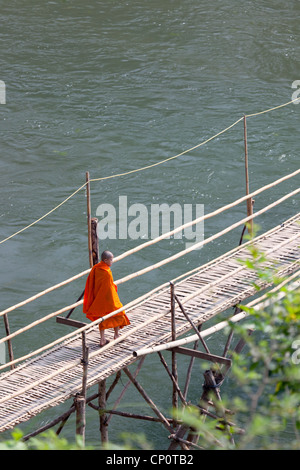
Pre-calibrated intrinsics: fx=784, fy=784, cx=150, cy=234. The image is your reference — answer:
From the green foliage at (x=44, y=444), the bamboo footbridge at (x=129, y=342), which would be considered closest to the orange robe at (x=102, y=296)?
the bamboo footbridge at (x=129, y=342)

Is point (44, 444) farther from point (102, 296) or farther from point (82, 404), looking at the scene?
point (102, 296)

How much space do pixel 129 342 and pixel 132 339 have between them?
52mm

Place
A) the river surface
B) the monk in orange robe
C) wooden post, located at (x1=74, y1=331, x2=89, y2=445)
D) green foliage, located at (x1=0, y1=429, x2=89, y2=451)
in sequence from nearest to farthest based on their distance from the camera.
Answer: green foliage, located at (x1=0, y1=429, x2=89, y2=451), wooden post, located at (x1=74, y1=331, x2=89, y2=445), the monk in orange robe, the river surface

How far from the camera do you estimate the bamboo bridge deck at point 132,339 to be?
6.39 meters

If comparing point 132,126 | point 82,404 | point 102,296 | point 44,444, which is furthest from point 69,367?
point 132,126

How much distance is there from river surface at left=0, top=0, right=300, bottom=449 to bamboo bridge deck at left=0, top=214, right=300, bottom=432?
6.66ft

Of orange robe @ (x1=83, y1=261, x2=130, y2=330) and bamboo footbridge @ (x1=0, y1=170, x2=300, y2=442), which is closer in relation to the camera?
bamboo footbridge @ (x1=0, y1=170, x2=300, y2=442)

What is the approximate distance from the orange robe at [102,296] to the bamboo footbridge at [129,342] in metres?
0.14

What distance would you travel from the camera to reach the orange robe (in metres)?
7.08

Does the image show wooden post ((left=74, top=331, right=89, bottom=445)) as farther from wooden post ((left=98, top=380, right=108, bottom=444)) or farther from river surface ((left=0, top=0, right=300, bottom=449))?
river surface ((left=0, top=0, right=300, bottom=449))

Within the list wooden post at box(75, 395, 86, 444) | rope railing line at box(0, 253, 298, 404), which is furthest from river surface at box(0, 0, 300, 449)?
wooden post at box(75, 395, 86, 444)

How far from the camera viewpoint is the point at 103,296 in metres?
7.14

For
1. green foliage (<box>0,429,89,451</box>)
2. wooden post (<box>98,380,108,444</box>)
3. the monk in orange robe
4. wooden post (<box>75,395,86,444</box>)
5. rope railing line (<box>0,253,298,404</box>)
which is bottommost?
wooden post (<box>98,380,108,444</box>)

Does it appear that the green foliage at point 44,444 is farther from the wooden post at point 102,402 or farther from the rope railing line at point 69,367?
the wooden post at point 102,402
